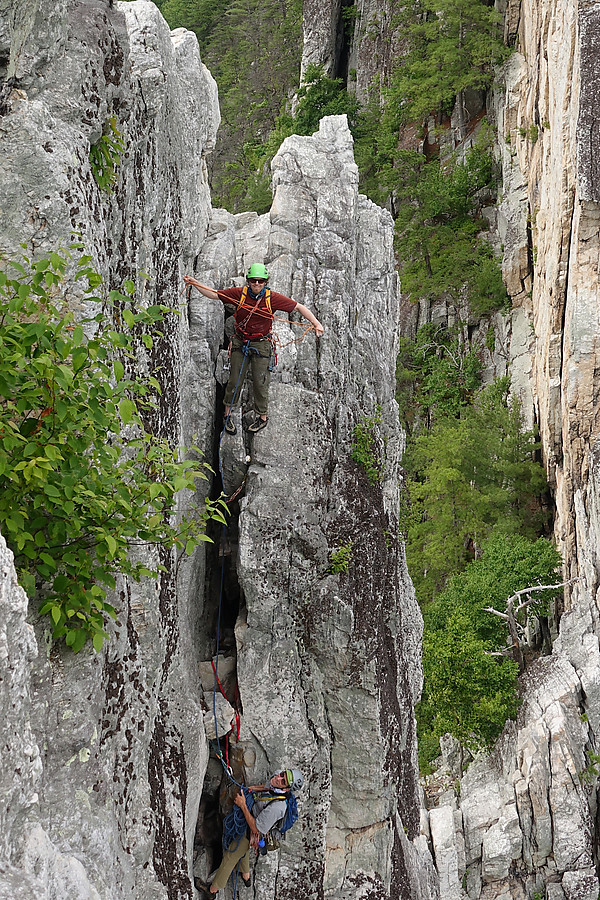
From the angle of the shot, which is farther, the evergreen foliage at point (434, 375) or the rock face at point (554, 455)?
the evergreen foliage at point (434, 375)

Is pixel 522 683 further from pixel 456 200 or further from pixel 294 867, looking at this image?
pixel 456 200

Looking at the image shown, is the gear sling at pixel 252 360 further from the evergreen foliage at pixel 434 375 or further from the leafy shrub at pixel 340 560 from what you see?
the evergreen foliage at pixel 434 375

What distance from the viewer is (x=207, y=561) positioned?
9148 millimetres

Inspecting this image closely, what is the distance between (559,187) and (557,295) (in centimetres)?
276

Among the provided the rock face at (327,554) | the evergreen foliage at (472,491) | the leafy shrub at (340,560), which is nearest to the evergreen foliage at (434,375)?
the evergreen foliage at (472,491)

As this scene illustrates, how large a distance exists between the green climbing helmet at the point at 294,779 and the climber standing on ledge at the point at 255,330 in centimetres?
369

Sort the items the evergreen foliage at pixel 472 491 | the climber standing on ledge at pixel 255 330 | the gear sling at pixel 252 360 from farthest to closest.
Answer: the evergreen foliage at pixel 472 491 < the gear sling at pixel 252 360 < the climber standing on ledge at pixel 255 330

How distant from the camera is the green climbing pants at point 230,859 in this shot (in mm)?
7906

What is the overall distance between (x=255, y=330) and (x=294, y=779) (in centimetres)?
479

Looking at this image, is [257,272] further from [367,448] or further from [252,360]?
[367,448]

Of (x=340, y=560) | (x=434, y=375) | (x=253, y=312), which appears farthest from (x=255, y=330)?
(x=434, y=375)

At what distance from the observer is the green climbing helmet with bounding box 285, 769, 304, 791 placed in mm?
8104

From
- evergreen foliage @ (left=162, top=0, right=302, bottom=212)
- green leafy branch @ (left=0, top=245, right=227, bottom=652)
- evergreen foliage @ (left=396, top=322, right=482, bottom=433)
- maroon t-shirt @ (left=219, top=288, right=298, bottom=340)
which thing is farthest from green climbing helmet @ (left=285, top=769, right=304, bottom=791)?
evergreen foliage @ (left=162, top=0, right=302, bottom=212)

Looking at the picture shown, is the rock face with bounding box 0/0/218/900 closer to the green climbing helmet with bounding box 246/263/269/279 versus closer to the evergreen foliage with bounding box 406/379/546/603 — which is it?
the green climbing helmet with bounding box 246/263/269/279
